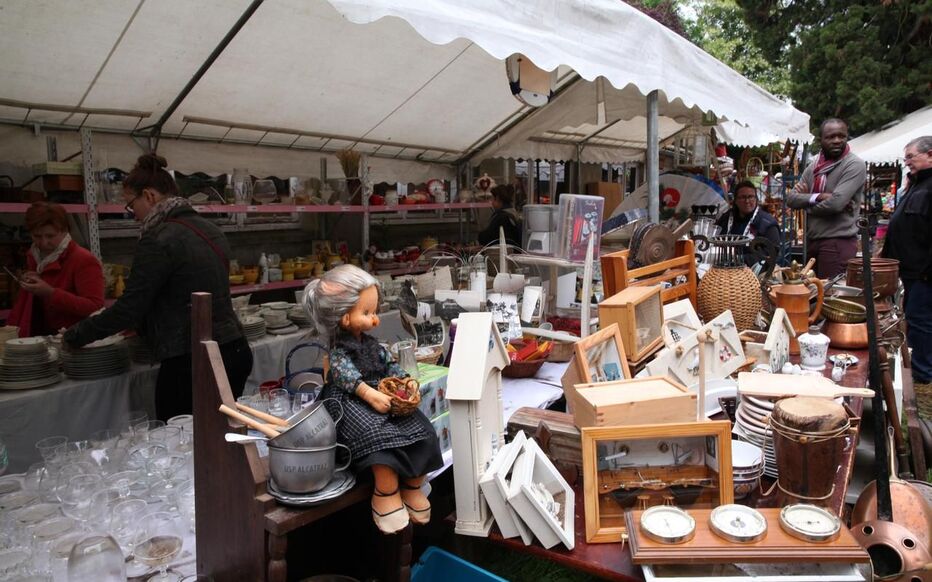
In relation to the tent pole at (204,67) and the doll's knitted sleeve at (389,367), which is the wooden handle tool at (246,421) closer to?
the doll's knitted sleeve at (389,367)

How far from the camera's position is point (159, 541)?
52.7 inches

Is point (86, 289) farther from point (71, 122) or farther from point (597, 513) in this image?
point (597, 513)

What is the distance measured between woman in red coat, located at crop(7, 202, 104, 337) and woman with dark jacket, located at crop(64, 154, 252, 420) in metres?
0.48

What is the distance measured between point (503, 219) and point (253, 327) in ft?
8.84

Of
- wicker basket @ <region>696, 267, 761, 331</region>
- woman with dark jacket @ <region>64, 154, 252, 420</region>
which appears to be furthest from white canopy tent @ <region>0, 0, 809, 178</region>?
wicker basket @ <region>696, 267, 761, 331</region>

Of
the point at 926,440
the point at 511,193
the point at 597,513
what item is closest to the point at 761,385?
the point at 597,513

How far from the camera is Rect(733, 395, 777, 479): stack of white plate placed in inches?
66.0

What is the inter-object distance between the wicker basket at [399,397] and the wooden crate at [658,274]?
1.50m

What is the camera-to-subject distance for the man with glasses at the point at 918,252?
4171mm

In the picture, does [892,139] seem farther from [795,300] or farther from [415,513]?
[415,513]

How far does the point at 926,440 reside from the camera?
2.75 metres

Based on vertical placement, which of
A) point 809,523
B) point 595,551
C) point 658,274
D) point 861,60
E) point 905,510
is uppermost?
point 861,60

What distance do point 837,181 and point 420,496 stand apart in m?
4.46

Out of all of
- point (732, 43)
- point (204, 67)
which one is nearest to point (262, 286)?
point (204, 67)
